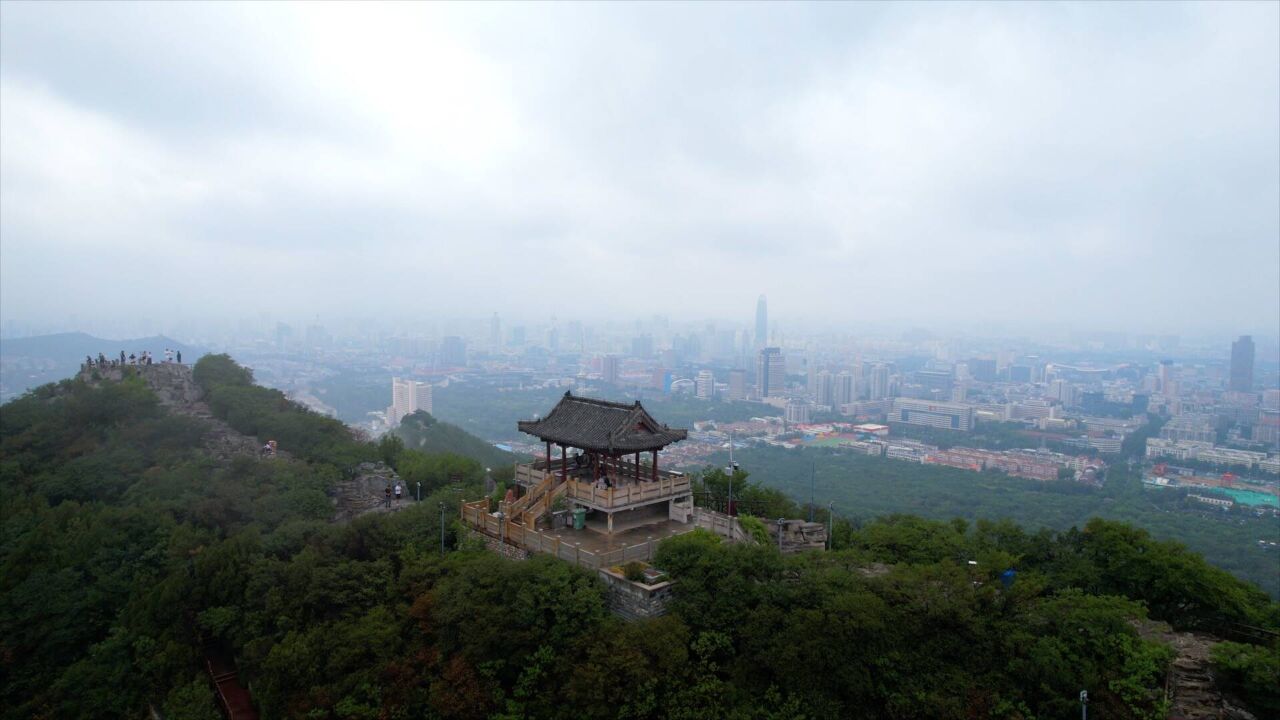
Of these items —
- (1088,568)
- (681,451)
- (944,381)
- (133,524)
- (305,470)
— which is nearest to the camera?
(1088,568)

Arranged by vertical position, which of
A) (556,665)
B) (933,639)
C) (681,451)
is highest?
(933,639)

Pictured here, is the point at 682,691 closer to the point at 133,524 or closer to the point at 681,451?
the point at 133,524

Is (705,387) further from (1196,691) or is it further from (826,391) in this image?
(1196,691)

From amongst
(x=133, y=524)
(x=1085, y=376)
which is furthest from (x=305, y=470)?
(x=1085, y=376)

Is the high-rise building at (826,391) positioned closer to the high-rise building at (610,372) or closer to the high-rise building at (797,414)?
the high-rise building at (797,414)

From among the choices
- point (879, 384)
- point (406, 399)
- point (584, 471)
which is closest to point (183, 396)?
point (584, 471)

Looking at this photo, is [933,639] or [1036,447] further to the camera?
[1036,447]

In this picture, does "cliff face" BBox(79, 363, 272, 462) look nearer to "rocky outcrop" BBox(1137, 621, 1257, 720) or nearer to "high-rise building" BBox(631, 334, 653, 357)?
"rocky outcrop" BBox(1137, 621, 1257, 720)

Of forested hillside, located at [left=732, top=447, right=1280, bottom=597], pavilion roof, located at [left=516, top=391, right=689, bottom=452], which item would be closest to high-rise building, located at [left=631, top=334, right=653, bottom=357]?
forested hillside, located at [left=732, top=447, right=1280, bottom=597]
